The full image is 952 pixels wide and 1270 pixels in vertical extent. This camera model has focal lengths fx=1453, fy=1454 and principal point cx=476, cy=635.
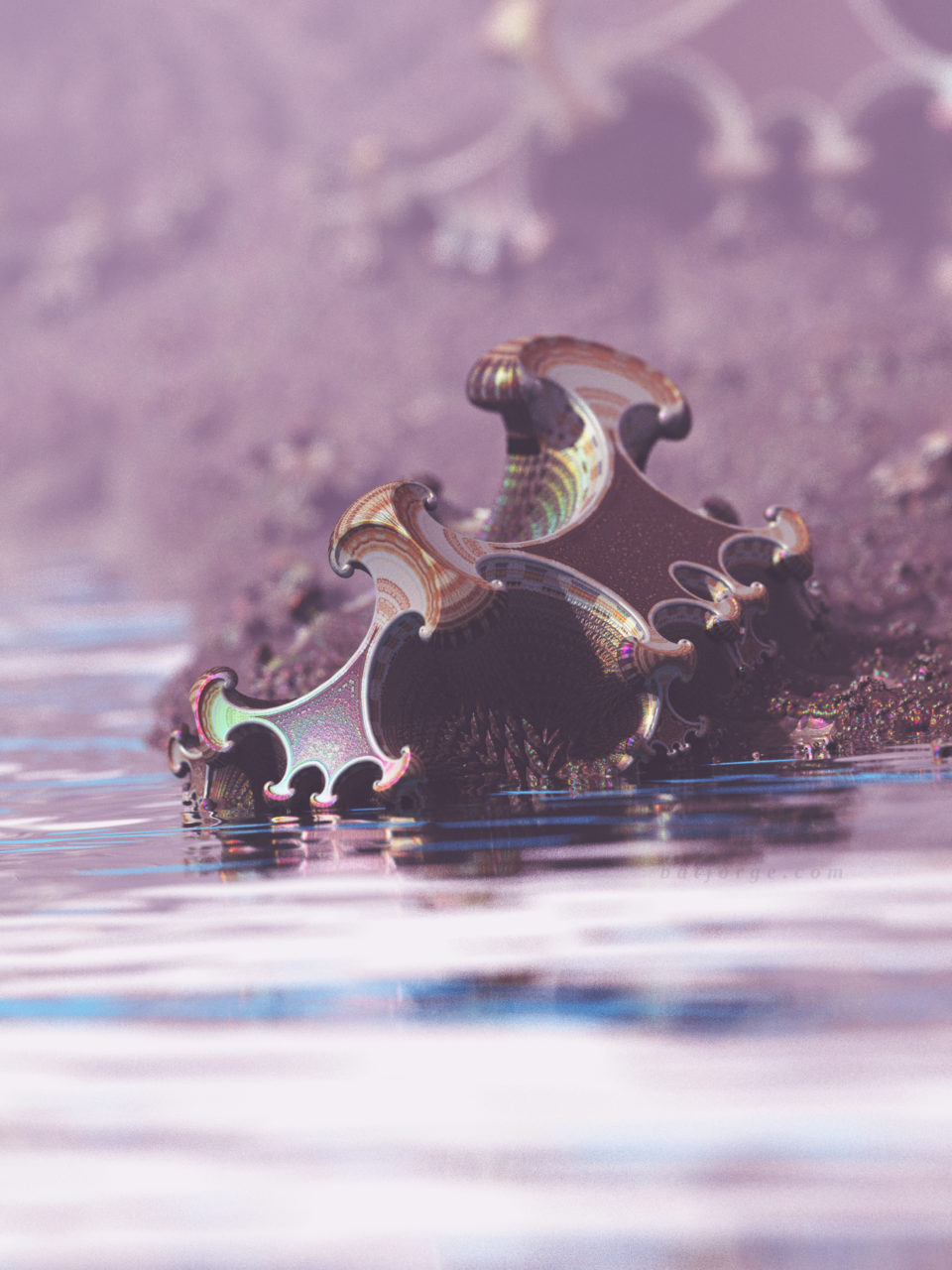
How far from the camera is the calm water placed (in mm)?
1180

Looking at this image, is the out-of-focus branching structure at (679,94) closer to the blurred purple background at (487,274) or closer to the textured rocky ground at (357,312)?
the blurred purple background at (487,274)

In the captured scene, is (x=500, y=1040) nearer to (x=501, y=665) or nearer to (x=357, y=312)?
(x=501, y=665)

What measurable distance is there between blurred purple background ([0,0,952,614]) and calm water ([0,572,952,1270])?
7.25 m

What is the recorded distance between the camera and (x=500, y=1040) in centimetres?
153

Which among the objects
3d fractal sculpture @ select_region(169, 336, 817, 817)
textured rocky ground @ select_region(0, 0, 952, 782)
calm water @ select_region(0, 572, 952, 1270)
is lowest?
calm water @ select_region(0, 572, 952, 1270)

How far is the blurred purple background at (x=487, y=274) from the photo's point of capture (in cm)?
1074

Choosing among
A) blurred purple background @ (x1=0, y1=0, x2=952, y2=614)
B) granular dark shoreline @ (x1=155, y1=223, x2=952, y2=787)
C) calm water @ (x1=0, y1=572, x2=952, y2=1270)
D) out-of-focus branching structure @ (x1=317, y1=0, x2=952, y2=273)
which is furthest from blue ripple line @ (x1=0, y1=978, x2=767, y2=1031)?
out-of-focus branching structure @ (x1=317, y1=0, x2=952, y2=273)

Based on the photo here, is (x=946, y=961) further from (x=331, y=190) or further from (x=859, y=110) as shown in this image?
(x=331, y=190)

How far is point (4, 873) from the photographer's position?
2.60m

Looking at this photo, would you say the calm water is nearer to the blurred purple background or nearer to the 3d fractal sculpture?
the 3d fractal sculpture

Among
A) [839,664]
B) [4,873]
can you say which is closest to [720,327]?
[839,664]

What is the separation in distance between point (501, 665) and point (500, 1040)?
134 centimetres

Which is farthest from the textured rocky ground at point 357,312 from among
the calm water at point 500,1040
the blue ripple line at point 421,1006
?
the blue ripple line at point 421,1006

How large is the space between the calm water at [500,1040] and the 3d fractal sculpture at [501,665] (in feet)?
0.66
